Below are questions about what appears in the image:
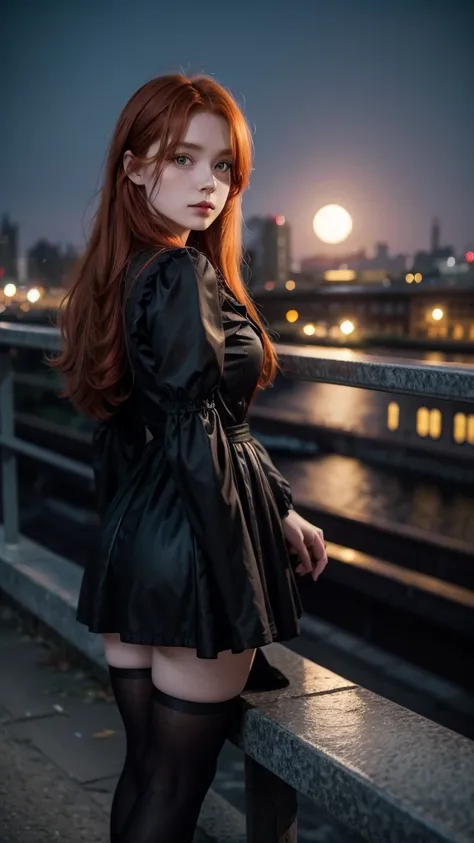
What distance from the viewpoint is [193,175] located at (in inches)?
71.8

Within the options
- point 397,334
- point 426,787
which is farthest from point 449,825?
point 397,334

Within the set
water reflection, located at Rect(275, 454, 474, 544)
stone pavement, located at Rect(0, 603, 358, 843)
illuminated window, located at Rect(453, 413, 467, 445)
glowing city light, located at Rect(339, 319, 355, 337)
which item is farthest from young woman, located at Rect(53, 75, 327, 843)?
illuminated window, located at Rect(453, 413, 467, 445)

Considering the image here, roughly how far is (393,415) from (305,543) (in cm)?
7090

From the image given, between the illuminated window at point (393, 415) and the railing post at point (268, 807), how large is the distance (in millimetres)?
67403

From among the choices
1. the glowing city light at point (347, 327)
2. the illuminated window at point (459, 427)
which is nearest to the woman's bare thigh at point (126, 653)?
the glowing city light at point (347, 327)

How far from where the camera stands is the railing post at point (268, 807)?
1971 millimetres

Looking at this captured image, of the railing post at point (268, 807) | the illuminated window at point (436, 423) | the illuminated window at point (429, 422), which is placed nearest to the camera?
the railing post at point (268, 807)

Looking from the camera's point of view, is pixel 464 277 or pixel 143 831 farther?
pixel 464 277

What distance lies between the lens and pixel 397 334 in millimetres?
75250

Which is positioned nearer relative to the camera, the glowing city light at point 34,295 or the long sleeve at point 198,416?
the long sleeve at point 198,416

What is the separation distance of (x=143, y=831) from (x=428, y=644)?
59.6 ft

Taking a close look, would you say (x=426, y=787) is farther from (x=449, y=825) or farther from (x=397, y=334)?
(x=397, y=334)

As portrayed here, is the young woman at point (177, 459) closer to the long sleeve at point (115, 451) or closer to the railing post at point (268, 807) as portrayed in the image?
the long sleeve at point (115, 451)

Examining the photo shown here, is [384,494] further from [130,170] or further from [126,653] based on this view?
[130,170]
